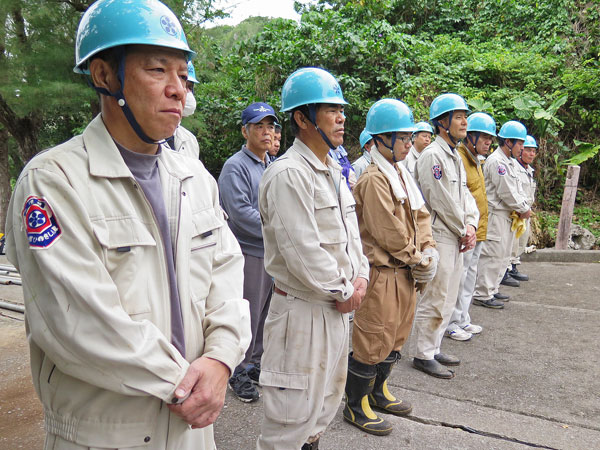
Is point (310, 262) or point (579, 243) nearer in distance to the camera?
point (310, 262)

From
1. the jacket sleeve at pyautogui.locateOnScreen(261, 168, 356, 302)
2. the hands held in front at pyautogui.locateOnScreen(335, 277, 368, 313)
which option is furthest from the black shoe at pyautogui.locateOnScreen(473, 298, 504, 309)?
the jacket sleeve at pyautogui.locateOnScreen(261, 168, 356, 302)

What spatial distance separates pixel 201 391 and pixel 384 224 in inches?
82.5

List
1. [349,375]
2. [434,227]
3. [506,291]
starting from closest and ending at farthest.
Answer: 1. [349,375]
2. [434,227]
3. [506,291]

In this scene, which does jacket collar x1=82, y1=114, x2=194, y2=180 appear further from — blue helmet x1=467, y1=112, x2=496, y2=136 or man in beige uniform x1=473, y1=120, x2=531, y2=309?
man in beige uniform x1=473, y1=120, x2=531, y2=309

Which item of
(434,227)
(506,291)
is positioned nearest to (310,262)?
Answer: (434,227)

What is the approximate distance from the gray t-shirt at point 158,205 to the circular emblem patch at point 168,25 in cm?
38

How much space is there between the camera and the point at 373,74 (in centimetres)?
1045

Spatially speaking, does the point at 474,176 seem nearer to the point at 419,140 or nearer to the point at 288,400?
the point at 419,140

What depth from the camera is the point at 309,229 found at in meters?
2.41

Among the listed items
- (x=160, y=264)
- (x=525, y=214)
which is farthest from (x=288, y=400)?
(x=525, y=214)

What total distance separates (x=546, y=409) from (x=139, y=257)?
3.58 m

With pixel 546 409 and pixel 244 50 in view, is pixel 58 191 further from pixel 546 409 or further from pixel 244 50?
pixel 244 50

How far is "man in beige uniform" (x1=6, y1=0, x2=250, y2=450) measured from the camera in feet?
3.98

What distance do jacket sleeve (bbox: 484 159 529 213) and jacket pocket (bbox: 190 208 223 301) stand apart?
5.35 meters
